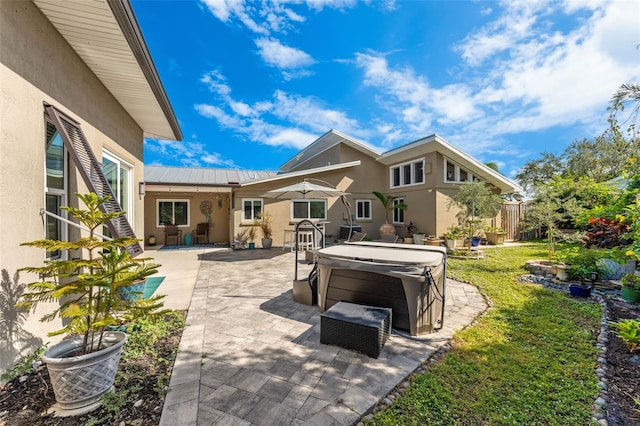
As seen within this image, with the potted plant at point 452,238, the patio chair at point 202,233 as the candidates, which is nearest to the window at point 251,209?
the patio chair at point 202,233

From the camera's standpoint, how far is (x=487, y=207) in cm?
969

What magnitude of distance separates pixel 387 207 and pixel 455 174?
11.8ft

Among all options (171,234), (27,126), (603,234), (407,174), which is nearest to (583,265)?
(603,234)

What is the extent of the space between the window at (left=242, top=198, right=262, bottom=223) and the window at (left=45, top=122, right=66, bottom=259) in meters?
8.45

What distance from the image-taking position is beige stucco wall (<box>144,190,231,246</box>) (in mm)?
13375

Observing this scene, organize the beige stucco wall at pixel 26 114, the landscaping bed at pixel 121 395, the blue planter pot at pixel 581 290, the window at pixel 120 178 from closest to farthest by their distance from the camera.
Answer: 1. the landscaping bed at pixel 121 395
2. the beige stucco wall at pixel 26 114
3. the blue planter pot at pixel 581 290
4. the window at pixel 120 178

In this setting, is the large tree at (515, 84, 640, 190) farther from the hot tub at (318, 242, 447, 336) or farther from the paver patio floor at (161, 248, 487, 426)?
the paver patio floor at (161, 248, 487, 426)

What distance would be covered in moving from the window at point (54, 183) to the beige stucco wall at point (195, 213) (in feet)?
32.2

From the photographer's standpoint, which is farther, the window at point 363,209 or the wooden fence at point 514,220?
the window at point 363,209

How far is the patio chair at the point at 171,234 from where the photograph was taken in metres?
13.3

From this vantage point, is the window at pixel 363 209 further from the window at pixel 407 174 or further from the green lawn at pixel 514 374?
the green lawn at pixel 514 374

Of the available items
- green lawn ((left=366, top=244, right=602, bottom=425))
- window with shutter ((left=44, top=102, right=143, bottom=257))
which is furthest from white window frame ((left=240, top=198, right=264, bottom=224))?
Result: green lawn ((left=366, top=244, right=602, bottom=425))

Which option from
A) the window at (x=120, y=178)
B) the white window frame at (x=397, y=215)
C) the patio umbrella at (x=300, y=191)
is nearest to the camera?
the window at (x=120, y=178)

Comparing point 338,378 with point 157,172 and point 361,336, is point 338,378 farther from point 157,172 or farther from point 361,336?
point 157,172
